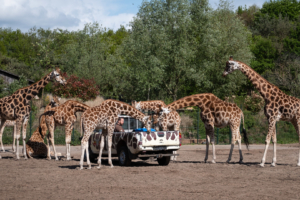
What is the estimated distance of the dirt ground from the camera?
8484 mm

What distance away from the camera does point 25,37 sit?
74.2 metres

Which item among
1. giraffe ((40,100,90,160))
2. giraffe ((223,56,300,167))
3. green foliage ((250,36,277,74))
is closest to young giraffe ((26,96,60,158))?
giraffe ((40,100,90,160))

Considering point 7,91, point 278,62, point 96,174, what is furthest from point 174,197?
point 278,62

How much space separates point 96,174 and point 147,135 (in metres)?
2.25

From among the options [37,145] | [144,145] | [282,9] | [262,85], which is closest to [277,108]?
[262,85]

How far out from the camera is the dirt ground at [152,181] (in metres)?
8.48

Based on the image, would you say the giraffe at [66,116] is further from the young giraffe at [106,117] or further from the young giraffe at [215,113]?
the young giraffe at [215,113]

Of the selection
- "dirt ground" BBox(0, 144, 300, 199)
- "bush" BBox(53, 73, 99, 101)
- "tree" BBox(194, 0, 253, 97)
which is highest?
"tree" BBox(194, 0, 253, 97)

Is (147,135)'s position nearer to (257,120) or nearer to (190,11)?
(257,120)

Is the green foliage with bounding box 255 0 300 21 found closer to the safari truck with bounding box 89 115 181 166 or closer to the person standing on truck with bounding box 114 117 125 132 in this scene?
the person standing on truck with bounding box 114 117 125 132

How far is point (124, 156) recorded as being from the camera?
1348 cm

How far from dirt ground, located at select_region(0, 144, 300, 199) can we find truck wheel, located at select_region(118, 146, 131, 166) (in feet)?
1.32

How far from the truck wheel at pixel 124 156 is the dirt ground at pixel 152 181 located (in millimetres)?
401

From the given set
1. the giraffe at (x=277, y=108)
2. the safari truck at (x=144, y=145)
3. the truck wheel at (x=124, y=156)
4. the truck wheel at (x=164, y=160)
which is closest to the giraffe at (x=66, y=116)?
the safari truck at (x=144, y=145)
